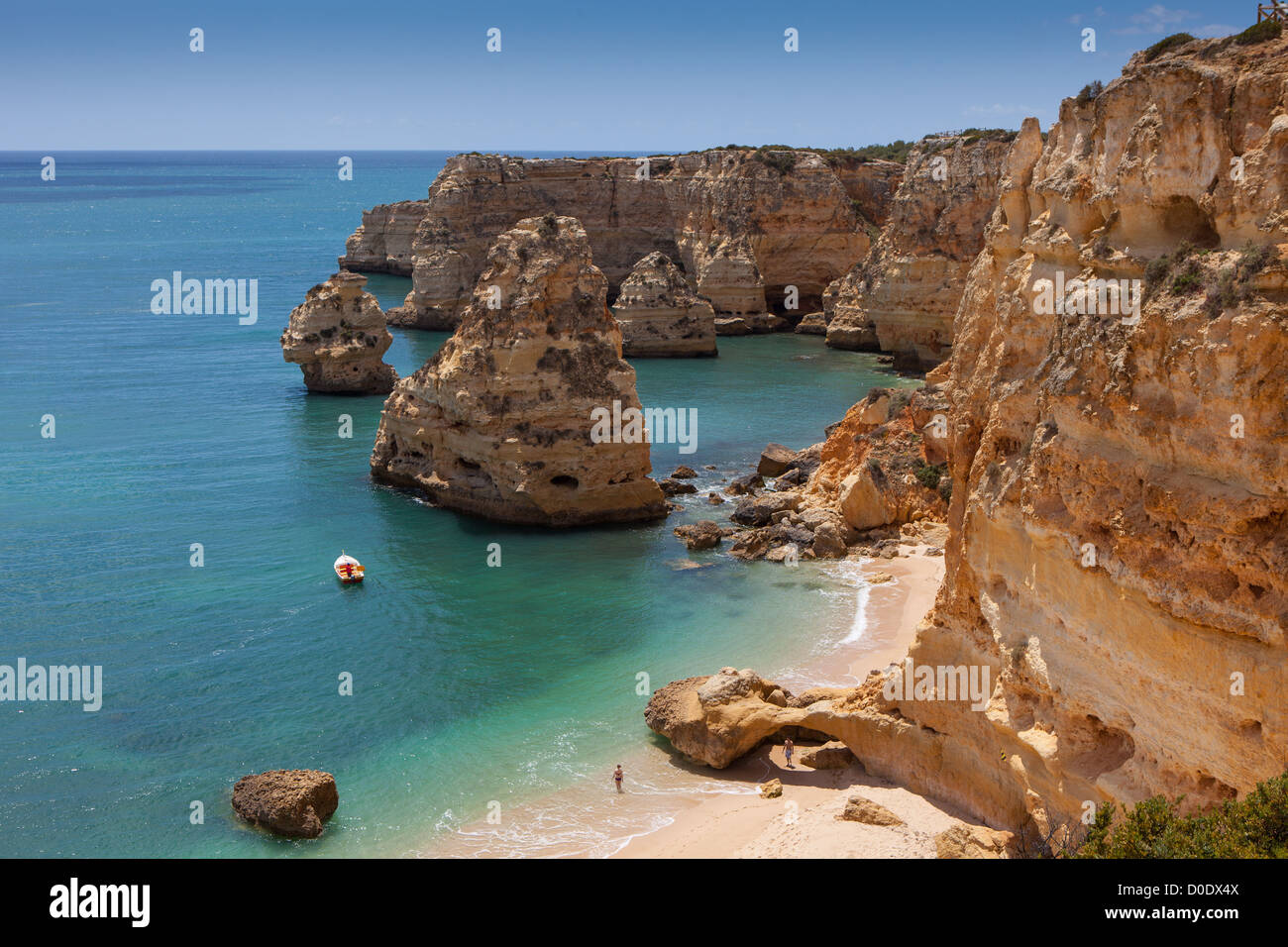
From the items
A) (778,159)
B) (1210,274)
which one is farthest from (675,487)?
(778,159)

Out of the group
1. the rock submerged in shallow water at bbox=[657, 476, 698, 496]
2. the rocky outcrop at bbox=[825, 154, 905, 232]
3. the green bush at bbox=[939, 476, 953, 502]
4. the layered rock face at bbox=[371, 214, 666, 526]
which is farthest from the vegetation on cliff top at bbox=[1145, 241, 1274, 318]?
the rocky outcrop at bbox=[825, 154, 905, 232]

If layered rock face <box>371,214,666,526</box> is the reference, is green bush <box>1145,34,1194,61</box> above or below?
above

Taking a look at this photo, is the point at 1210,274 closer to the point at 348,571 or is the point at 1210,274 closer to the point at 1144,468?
the point at 1144,468

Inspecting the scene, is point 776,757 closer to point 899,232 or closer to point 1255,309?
point 1255,309

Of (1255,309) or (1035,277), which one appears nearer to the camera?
(1255,309)

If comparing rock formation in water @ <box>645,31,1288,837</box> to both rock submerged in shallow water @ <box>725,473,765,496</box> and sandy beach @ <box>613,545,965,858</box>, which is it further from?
rock submerged in shallow water @ <box>725,473,765,496</box>

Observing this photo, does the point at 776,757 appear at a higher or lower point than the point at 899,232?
lower

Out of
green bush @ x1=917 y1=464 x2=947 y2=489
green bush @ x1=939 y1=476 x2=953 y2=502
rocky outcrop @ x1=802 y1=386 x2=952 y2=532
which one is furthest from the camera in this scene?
green bush @ x1=917 y1=464 x2=947 y2=489

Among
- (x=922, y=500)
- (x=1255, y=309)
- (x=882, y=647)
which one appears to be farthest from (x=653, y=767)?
(x=922, y=500)
